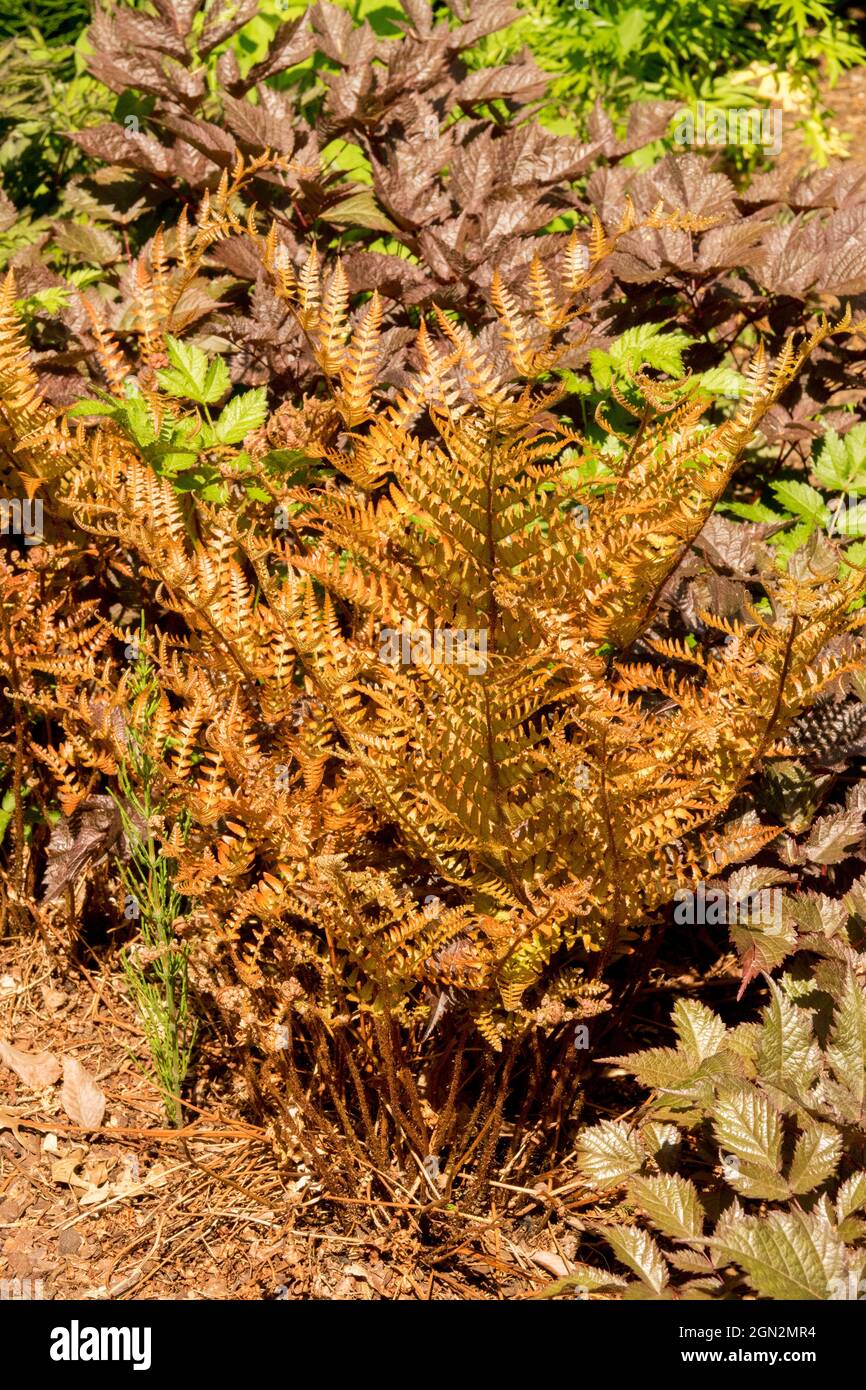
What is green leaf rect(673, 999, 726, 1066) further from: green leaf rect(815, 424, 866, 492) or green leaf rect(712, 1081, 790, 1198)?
green leaf rect(815, 424, 866, 492)

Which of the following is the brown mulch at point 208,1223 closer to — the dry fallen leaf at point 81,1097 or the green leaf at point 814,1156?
the dry fallen leaf at point 81,1097

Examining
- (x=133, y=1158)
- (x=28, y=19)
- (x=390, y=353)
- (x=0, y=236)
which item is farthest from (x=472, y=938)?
(x=28, y=19)

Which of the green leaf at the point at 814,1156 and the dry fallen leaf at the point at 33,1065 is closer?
the green leaf at the point at 814,1156

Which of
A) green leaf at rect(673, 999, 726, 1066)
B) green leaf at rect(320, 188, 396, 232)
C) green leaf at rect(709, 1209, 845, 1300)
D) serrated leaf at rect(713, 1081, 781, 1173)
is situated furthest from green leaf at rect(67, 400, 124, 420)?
green leaf at rect(709, 1209, 845, 1300)

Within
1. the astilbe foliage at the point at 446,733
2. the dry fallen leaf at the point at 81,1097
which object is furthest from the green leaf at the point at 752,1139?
the dry fallen leaf at the point at 81,1097

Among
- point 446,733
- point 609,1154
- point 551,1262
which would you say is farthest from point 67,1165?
point 446,733

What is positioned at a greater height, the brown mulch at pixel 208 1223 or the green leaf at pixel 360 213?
the green leaf at pixel 360 213

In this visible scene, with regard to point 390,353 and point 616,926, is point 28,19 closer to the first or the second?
point 390,353

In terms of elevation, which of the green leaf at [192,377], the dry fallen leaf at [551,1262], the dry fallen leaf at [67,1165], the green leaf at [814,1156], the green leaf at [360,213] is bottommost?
the dry fallen leaf at [551,1262]

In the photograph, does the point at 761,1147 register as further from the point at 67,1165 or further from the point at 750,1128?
the point at 67,1165
